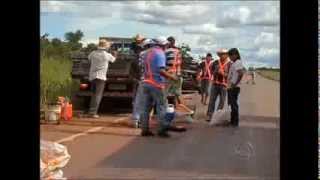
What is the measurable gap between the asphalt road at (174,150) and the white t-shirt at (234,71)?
6cm

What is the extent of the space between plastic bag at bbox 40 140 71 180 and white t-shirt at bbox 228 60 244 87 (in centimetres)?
87

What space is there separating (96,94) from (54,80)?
0.73 ft

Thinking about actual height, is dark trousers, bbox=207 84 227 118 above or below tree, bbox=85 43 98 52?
below

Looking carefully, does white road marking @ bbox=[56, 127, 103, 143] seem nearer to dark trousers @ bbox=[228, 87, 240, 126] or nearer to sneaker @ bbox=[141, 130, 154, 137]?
sneaker @ bbox=[141, 130, 154, 137]

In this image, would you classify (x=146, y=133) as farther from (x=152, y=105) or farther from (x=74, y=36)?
(x=74, y=36)

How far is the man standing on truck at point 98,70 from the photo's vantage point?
2467 mm

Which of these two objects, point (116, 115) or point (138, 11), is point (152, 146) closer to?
point (116, 115)

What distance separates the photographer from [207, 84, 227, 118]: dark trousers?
2482 millimetres

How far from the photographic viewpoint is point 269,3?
2.17 meters

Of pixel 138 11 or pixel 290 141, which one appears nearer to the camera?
pixel 290 141

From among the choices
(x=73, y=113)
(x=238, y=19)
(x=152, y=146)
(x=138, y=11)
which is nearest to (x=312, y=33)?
(x=238, y=19)

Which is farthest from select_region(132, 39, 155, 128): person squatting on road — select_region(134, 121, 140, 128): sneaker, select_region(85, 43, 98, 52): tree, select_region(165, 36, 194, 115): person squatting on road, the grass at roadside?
the grass at roadside

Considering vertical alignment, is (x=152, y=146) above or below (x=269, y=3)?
below

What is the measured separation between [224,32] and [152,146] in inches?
25.9
